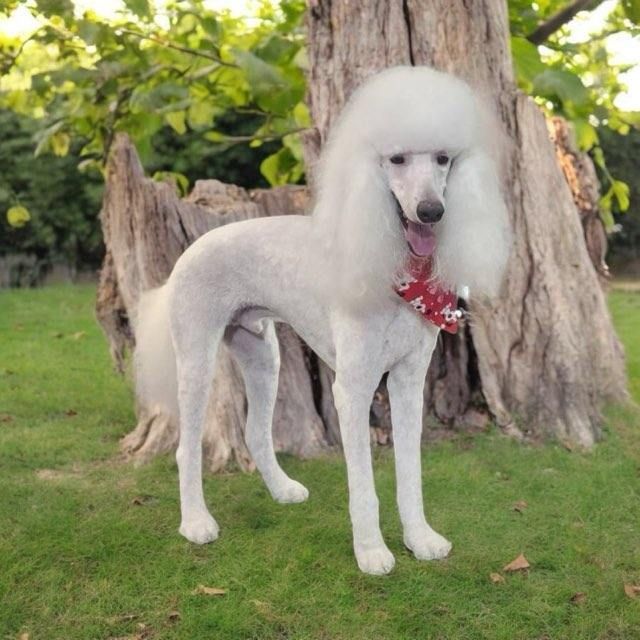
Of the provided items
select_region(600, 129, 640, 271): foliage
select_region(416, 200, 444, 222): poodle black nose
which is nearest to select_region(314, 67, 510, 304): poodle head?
select_region(416, 200, 444, 222): poodle black nose

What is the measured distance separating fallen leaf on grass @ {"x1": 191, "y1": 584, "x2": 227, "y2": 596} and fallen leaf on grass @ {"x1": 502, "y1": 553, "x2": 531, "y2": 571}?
3.04 ft

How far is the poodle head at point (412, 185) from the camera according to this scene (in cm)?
257

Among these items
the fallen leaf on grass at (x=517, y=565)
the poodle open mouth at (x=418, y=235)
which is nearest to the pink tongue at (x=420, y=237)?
the poodle open mouth at (x=418, y=235)

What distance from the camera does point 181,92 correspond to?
17.8 feet

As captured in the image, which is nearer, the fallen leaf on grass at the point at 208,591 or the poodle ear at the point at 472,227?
the poodle ear at the point at 472,227

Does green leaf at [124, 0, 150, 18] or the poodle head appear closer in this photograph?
the poodle head

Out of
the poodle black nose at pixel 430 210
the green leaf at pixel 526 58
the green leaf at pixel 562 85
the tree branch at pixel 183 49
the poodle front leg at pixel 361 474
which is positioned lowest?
the poodle front leg at pixel 361 474

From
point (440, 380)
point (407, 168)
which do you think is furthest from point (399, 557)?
point (440, 380)

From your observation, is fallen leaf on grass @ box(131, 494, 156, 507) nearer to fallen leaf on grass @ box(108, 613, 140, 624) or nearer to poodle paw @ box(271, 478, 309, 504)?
poodle paw @ box(271, 478, 309, 504)

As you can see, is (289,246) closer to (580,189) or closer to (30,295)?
(580,189)

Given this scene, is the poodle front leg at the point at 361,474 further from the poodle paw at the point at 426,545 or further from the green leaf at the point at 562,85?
the green leaf at the point at 562,85

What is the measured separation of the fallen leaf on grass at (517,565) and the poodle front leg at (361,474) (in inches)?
15.5

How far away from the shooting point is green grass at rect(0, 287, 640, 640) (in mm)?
2715

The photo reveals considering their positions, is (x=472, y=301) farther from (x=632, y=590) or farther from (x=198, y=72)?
(x=198, y=72)
